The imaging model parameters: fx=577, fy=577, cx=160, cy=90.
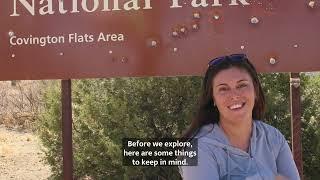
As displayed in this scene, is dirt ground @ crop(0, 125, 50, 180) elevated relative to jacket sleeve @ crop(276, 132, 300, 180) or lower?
lower

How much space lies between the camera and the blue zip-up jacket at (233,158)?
212cm

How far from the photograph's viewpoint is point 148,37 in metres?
3.94

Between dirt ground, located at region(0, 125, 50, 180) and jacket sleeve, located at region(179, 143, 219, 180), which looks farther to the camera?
dirt ground, located at region(0, 125, 50, 180)

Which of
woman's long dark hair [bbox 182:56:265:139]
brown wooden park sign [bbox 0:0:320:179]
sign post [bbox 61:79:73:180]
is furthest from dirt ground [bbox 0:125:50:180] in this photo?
woman's long dark hair [bbox 182:56:265:139]

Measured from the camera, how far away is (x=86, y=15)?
4.02 m

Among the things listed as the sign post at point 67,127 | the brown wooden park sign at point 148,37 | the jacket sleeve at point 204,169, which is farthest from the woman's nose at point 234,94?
the sign post at point 67,127

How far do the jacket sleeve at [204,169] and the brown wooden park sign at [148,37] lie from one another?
1801mm

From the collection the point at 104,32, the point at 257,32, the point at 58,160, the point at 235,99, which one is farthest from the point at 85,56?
the point at 58,160

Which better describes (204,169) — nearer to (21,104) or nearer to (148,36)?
(148,36)

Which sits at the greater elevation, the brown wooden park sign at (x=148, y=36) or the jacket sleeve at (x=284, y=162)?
the brown wooden park sign at (x=148, y=36)

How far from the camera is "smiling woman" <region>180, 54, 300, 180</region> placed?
7.04 ft

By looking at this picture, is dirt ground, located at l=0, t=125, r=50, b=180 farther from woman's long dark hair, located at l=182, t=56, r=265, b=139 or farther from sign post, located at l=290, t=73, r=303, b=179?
woman's long dark hair, located at l=182, t=56, r=265, b=139

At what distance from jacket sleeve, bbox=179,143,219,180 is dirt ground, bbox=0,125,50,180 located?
5.21 metres

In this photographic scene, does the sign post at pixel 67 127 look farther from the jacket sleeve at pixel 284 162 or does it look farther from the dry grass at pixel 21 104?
the dry grass at pixel 21 104
